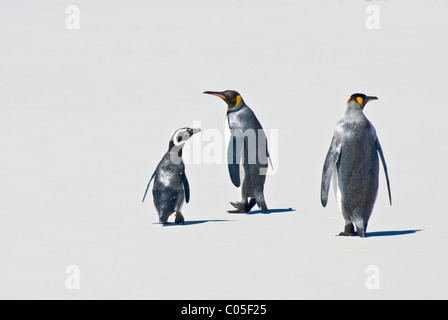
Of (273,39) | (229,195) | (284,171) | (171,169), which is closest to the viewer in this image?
(171,169)

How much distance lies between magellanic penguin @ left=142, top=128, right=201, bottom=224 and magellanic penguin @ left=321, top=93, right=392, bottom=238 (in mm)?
1170

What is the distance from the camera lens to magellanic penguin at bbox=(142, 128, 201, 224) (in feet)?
20.1

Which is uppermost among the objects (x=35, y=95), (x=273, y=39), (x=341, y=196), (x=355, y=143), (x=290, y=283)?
(x=273, y=39)

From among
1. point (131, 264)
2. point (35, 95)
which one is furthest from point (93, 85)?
point (131, 264)

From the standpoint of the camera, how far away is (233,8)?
2908 centimetres

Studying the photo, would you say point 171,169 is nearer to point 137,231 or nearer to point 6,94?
point 137,231

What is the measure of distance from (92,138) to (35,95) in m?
5.61

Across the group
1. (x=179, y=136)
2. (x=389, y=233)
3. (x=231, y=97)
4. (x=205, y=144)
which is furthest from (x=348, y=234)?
(x=205, y=144)

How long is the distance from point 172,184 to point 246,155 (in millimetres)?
1060

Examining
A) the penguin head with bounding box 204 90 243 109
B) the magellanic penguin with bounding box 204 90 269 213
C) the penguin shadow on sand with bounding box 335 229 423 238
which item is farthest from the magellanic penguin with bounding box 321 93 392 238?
the penguin head with bounding box 204 90 243 109

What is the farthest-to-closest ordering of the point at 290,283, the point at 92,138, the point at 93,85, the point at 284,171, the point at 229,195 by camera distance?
1. the point at 93,85
2. the point at 92,138
3. the point at 284,171
4. the point at 229,195
5. the point at 290,283

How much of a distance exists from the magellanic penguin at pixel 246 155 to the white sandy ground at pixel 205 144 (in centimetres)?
25

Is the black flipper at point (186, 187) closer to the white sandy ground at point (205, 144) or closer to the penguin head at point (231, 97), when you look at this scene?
the white sandy ground at point (205, 144)

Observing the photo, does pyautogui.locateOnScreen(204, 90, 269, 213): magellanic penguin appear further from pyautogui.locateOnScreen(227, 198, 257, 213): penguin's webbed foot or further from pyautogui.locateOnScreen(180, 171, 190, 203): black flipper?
pyautogui.locateOnScreen(180, 171, 190, 203): black flipper
